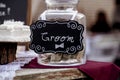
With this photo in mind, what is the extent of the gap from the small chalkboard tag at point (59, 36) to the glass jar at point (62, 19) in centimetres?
2

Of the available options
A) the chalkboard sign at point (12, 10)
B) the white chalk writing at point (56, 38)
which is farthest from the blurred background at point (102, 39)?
the white chalk writing at point (56, 38)

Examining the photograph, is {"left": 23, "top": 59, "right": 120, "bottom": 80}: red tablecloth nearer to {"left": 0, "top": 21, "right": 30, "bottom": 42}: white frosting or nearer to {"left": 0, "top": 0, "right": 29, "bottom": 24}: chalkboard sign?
{"left": 0, "top": 21, "right": 30, "bottom": 42}: white frosting

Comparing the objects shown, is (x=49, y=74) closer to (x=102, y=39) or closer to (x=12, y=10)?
(x=12, y=10)

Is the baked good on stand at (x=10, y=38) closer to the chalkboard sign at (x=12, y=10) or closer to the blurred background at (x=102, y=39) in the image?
the chalkboard sign at (x=12, y=10)

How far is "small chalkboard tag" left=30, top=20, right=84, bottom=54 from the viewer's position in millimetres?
1242

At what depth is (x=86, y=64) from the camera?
1.29 metres

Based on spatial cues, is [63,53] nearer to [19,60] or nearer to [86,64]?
[86,64]

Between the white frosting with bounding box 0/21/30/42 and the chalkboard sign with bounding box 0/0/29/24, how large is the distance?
326 millimetres

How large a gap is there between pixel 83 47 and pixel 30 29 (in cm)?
19

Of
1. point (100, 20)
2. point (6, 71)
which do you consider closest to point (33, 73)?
point (6, 71)

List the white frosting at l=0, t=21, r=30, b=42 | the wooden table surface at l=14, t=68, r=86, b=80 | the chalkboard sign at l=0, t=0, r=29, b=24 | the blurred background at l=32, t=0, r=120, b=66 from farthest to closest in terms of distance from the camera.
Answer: the blurred background at l=32, t=0, r=120, b=66
the chalkboard sign at l=0, t=0, r=29, b=24
the white frosting at l=0, t=21, r=30, b=42
the wooden table surface at l=14, t=68, r=86, b=80

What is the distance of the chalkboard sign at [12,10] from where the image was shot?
1650 mm

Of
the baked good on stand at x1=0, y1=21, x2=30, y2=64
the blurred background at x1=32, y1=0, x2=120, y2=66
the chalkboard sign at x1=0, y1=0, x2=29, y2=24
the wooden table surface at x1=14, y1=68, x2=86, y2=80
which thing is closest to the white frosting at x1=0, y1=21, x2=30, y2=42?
the baked good on stand at x1=0, y1=21, x2=30, y2=64

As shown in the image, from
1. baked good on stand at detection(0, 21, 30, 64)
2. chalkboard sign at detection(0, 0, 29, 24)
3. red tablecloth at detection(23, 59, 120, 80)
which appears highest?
chalkboard sign at detection(0, 0, 29, 24)
